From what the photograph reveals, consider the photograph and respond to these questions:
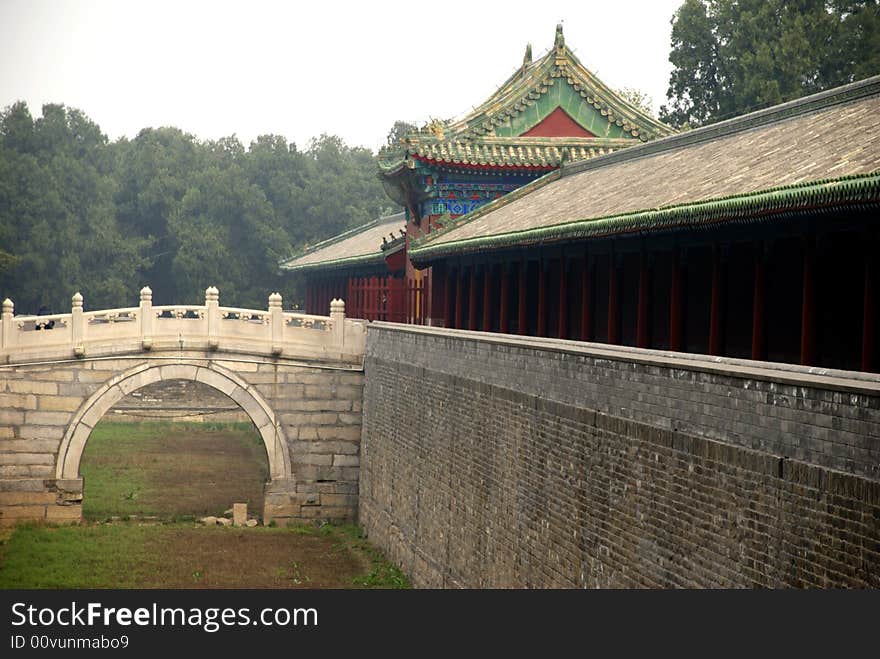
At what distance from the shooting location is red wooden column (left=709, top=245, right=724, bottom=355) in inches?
503

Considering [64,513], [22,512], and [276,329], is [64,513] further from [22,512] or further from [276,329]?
[276,329]

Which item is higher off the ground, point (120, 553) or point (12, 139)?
point (12, 139)

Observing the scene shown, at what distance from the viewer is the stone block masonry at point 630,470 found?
8375 mm

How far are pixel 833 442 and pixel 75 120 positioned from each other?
6537 cm

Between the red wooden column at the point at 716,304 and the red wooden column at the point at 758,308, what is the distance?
22.7 inches

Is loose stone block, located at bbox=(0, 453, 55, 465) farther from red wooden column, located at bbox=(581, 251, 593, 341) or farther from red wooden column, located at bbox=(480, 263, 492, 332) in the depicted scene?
red wooden column, located at bbox=(581, 251, 593, 341)

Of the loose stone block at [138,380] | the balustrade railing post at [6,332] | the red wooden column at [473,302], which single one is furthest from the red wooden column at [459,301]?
the balustrade railing post at [6,332]

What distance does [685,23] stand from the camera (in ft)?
140

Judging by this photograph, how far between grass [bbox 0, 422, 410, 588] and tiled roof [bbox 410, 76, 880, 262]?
516 centimetres

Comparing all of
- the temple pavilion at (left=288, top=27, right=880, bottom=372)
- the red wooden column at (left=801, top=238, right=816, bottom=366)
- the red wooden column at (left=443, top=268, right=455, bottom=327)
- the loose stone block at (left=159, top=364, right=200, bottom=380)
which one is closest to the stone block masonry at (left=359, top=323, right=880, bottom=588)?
the red wooden column at (left=801, top=238, right=816, bottom=366)

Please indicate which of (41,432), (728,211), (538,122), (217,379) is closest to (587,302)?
(728,211)

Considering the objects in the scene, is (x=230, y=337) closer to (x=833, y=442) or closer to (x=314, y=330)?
(x=314, y=330)

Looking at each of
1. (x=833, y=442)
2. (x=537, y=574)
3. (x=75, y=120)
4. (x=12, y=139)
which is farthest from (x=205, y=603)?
(x=75, y=120)

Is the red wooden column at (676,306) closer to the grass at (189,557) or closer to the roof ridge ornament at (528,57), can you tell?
the grass at (189,557)
